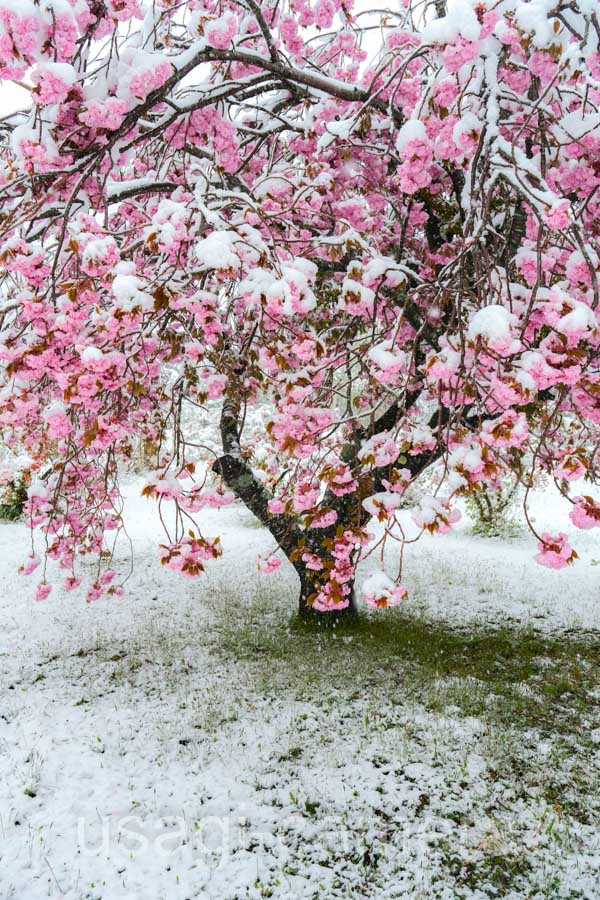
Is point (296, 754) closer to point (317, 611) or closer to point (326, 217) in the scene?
point (317, 611)

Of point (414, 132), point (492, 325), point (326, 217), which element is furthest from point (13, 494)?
point (492, 325)

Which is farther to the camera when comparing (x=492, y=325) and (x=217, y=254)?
(x=217, y=254)

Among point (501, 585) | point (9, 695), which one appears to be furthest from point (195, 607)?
point (501, 585)

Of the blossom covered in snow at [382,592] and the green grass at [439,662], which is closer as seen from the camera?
the blossom covered in snow at [382,592]

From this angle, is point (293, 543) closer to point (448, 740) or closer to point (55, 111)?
point (448, 740)

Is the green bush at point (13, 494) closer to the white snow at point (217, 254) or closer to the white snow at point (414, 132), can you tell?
the white snow at point (217, 254)

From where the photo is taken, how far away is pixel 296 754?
3.62m

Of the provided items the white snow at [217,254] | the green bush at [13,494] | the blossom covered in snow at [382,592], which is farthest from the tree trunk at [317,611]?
the green bush at [13,494]

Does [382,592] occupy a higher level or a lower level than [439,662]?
higher

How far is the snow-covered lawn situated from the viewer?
9.04ft

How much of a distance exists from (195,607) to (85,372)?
478cm

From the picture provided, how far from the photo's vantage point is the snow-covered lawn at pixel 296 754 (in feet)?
9.04

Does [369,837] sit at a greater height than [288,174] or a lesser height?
lesser

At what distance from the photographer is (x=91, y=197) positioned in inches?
102
